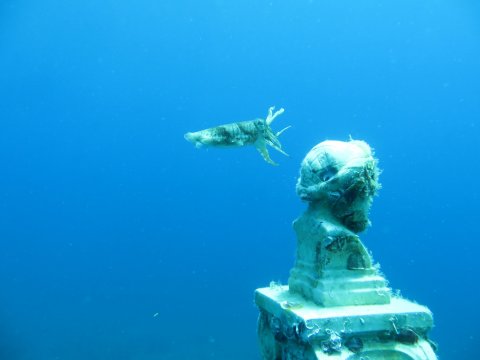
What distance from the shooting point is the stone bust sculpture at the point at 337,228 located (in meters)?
4.82

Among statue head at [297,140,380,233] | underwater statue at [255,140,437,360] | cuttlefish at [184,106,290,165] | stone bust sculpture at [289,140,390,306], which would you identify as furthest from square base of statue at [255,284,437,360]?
cuttlefish at [184,106,290,165]

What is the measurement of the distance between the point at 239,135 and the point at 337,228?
2357mm

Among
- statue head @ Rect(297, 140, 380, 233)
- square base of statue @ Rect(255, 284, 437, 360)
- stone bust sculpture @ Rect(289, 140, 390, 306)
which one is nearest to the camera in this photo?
square base of statue @ Rect(255, 284, 437, 360)

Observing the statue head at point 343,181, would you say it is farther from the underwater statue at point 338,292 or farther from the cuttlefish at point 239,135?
the cuttlefish at point 239,135

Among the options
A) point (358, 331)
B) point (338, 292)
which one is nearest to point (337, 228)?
point (338, 292)

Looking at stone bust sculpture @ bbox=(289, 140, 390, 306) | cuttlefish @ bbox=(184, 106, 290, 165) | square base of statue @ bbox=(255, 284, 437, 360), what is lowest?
square base of statue @ bbox=(255, 284, 437, 360)

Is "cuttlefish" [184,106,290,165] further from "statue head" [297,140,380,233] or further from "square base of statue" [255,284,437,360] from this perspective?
"square base of statue" [255,284,437,360]

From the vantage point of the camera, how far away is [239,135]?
636 cm

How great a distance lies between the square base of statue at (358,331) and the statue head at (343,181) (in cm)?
124

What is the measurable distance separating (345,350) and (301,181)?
7.58ft

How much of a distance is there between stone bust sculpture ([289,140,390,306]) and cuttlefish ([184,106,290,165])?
112 centimetres

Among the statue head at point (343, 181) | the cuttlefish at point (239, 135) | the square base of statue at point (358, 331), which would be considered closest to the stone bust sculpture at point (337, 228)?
the statue head at point (343, 181)

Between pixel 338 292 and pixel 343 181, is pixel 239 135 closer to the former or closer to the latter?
pixel 343 181

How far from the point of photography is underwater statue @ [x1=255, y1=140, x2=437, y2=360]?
4297 millimetres
